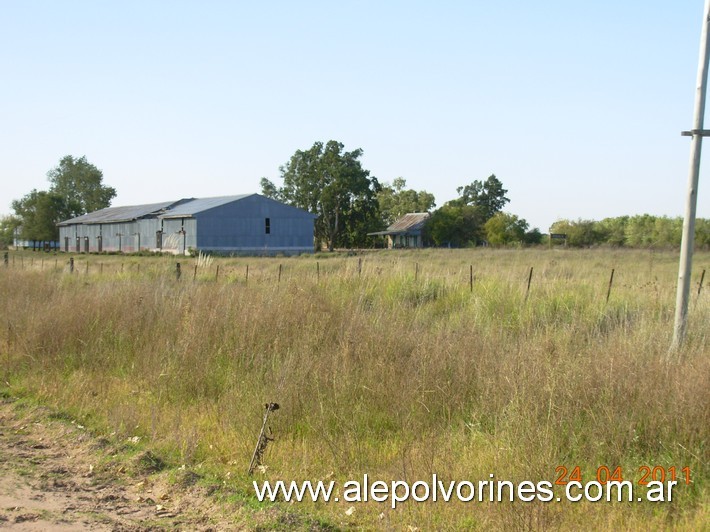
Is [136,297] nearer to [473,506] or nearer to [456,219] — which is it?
[473,506]

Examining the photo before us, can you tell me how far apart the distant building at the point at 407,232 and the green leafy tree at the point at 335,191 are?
5527 millimetres

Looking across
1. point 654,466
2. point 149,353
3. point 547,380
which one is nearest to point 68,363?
point 149,353

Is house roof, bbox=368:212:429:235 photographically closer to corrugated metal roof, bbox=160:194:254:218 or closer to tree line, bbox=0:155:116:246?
corrugated metal roof, bbox=160:194:254:218

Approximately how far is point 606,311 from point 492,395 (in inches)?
249

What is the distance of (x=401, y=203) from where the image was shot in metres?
117

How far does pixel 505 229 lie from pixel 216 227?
32.9m

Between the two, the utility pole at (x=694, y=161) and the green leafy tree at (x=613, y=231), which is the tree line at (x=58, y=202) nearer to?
the green leafy tree at (x=613, y=231)

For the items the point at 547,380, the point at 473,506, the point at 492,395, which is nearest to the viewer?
the point at 473,506

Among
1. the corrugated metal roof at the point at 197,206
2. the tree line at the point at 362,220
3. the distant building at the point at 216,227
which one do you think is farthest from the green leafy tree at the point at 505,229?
the corrugated metal roof at the point at 197,206

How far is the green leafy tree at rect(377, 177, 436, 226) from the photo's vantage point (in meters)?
116

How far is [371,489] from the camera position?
5.74 m

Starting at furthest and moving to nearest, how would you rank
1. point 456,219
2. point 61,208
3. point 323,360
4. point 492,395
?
point 61,208, point 456,219, point 323,360, point 492,395

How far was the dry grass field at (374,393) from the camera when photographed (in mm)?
5551

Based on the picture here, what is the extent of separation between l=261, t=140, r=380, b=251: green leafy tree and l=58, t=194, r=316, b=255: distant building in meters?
15.0
